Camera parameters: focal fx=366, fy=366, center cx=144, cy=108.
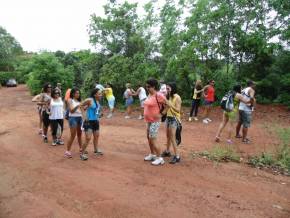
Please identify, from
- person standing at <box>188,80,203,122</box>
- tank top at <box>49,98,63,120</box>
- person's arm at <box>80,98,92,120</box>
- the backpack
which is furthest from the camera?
person standing at <box>188,80,203,122</box>

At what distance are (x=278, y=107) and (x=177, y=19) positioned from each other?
6361 mm

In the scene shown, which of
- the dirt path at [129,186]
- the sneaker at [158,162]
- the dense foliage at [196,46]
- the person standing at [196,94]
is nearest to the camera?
the dirt path at [129,186]

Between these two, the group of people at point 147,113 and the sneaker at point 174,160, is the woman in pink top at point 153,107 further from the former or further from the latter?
the sneaker at point 174,160

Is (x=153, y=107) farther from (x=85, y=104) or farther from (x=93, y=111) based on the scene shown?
(x=85, y=104)

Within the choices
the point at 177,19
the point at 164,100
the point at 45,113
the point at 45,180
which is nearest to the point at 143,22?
the point at 177,19

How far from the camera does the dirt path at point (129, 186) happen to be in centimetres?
581

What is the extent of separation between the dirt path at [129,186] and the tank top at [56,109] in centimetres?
81

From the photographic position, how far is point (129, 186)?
6.75 meters

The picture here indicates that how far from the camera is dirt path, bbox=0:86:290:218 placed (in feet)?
19.1

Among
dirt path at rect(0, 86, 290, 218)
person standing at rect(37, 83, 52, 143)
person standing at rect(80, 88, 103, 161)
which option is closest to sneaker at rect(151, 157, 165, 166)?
dirt path at rect(0, 86, 290, 218)

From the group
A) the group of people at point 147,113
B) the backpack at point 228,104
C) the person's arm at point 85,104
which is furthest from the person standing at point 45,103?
the backpack at point 228,104

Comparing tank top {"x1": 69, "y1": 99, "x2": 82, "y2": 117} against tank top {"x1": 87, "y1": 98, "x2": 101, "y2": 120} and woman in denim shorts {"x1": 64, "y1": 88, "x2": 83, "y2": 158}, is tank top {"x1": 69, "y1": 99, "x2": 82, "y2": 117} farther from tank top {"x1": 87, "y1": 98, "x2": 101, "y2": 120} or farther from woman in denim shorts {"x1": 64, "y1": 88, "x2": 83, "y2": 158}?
tank top {"x1": 87, "y1": 98, "x2": 101, "y2": 120}

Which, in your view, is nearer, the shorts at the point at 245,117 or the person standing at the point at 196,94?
the shorts at the point at 245,117

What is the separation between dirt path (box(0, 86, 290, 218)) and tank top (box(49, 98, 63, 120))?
2.67 feet
